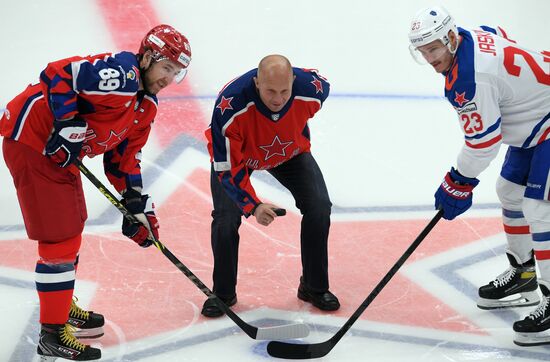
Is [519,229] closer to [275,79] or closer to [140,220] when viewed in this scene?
[275,79]

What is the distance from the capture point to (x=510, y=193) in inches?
148

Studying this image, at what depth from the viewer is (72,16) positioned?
630 centimetres

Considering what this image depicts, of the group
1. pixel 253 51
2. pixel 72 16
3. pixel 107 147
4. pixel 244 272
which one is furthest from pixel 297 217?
pixel 72 16

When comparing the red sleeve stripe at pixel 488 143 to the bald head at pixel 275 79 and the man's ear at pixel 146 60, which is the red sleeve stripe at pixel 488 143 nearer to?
the bald head at pixel 275 79

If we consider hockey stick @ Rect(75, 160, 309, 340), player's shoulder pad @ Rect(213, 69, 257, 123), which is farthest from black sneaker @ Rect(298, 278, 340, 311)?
player's shoulder pad @ Rect(213, 69, 257, 123)

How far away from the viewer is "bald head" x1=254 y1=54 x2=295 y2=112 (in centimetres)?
341

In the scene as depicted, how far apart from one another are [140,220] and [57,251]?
0.38m

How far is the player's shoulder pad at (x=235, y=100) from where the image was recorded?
3590 millimetres

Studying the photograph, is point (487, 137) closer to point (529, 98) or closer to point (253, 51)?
point (529, 98)

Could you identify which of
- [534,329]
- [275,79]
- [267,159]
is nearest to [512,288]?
[534,329]

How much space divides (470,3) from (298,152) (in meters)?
3.18

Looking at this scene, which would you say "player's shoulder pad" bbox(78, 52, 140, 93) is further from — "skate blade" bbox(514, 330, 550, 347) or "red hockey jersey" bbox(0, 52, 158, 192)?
"skate blade" bbox(514, 330, 550, 347)

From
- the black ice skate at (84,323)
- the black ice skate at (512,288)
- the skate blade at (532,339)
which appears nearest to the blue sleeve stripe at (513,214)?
the black ice skate at (512,288)

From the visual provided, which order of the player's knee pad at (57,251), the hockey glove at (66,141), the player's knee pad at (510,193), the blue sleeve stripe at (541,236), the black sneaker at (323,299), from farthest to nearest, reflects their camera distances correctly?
the black sneaker at (323,299)
the player's knee pad at (510,193)
the blue sleeve stripe at (541,236)
the player's knee pad at (57,251)
the hockey glove at (66,141)
